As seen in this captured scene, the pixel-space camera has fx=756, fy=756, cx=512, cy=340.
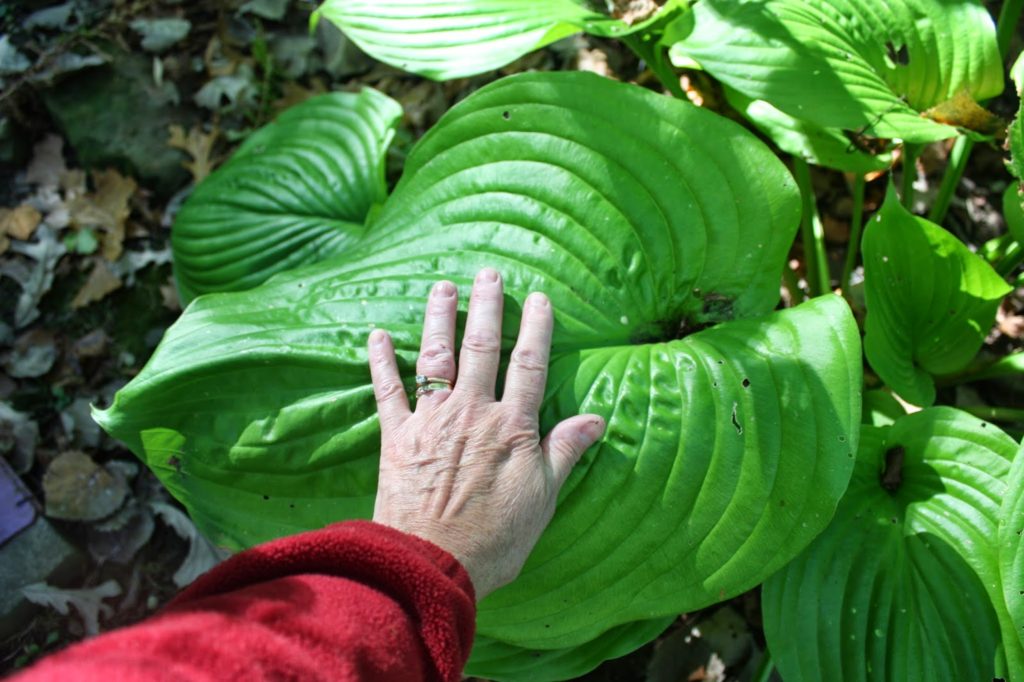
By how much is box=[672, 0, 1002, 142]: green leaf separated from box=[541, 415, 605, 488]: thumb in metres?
0.72

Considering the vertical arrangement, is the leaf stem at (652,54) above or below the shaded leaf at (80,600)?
above

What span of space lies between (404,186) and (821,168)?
1512mm

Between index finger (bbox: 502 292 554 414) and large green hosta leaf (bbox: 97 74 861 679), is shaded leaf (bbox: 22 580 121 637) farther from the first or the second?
index finger (bbox: 502 292 554 414)

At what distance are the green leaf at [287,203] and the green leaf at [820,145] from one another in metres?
0.98

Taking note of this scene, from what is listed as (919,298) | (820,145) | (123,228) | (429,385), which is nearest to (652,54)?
(820,145)

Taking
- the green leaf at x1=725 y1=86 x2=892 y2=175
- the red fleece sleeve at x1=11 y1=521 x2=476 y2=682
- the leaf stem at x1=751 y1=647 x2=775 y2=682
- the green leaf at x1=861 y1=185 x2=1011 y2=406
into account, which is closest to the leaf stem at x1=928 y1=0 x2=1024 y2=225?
the green leaf at x1=725 y1=86 x2=892 y2=175

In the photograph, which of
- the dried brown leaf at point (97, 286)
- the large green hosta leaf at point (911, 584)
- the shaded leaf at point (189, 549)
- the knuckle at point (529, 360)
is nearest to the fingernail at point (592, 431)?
the knuckle at point (529, 360)

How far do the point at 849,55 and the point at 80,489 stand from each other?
7.31ft

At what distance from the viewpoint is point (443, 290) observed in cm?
130

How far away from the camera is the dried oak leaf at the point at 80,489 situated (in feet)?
6.90

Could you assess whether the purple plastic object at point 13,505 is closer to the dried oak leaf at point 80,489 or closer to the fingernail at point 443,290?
the dried oak leaf at point 80,489

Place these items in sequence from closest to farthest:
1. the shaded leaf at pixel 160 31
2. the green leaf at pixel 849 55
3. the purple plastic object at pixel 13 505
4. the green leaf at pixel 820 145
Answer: the green leaf at pixel 849 55 < the green leaf at pixel 820 145 < the purple plastic object at pixel 13 505 < the shaded leaf at pixel 160 31

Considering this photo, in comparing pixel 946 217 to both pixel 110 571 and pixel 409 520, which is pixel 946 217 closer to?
pixel 409 520

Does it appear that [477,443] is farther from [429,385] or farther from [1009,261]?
[1009,261]
